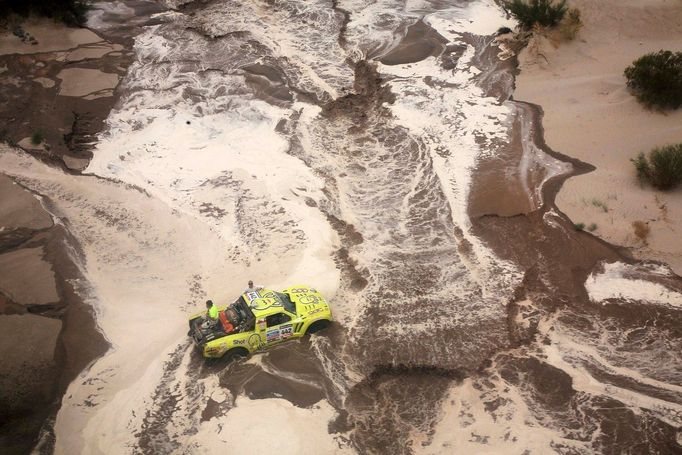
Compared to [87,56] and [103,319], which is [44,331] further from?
[87,56]

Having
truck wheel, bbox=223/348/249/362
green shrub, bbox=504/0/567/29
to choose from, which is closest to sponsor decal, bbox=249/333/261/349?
truck wheel, bbox=223/348/249/362

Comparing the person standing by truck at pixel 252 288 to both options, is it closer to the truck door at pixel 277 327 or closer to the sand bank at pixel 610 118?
the truck door at pixel 277 327

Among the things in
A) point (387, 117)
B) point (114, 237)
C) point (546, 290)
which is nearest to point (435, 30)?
point (387, 117)

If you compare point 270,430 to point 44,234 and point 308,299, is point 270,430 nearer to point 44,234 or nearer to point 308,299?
point 308,299

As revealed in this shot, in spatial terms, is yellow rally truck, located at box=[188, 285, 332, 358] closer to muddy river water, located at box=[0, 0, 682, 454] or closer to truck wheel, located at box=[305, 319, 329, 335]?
truck wheel, located at box=[305, 319, 329, 335]

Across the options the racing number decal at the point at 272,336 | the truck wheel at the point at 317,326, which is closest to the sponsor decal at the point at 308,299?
the truck wheel at the point at 317,326
